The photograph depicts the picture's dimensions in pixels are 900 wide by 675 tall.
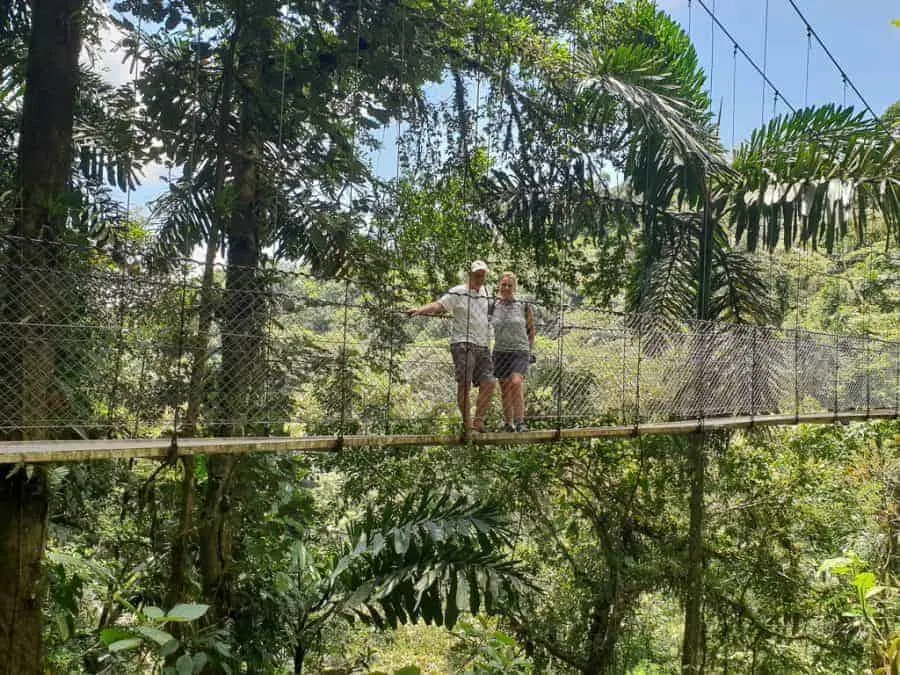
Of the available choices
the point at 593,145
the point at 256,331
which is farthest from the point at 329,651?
the point at 593,145

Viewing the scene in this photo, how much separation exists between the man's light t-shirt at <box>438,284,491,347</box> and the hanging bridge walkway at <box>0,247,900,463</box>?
0.24 metres

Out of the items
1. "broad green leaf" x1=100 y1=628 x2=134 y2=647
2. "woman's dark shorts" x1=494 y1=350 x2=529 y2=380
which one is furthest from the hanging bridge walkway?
"broad green leaf" x1=100 y1=628 x2=134 y2=647

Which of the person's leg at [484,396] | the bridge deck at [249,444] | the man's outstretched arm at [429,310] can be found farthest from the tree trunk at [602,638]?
the man's outstretched arm at [429,310]

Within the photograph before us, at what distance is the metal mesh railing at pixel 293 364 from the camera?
2.76 m

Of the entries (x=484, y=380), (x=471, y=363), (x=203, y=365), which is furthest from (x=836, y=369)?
(x=203, y=365)

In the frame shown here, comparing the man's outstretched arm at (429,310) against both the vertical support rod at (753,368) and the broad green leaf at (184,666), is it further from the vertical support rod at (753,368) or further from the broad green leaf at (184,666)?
the vertical support rod at (753,368)

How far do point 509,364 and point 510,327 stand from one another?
0.17 m

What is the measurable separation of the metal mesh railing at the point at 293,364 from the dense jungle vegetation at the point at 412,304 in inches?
1.8

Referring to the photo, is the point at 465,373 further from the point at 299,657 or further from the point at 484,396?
the point at 299,657

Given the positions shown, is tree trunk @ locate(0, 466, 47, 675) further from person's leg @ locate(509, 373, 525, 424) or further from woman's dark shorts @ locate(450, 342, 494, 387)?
person's leg @ locate(509, 373, 525, 424)

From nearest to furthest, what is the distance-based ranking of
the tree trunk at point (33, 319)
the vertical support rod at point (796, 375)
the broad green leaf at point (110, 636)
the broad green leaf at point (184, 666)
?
the broad green leaf at point (110, 636) → the broad green leaf at point (184, 666) → the tree trunk at point (33, 319) → the vertical support rod at point (796, 375)

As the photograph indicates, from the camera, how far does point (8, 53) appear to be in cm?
373

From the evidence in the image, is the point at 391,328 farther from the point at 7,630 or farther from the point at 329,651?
the point at 329,651

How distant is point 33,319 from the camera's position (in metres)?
2.82
